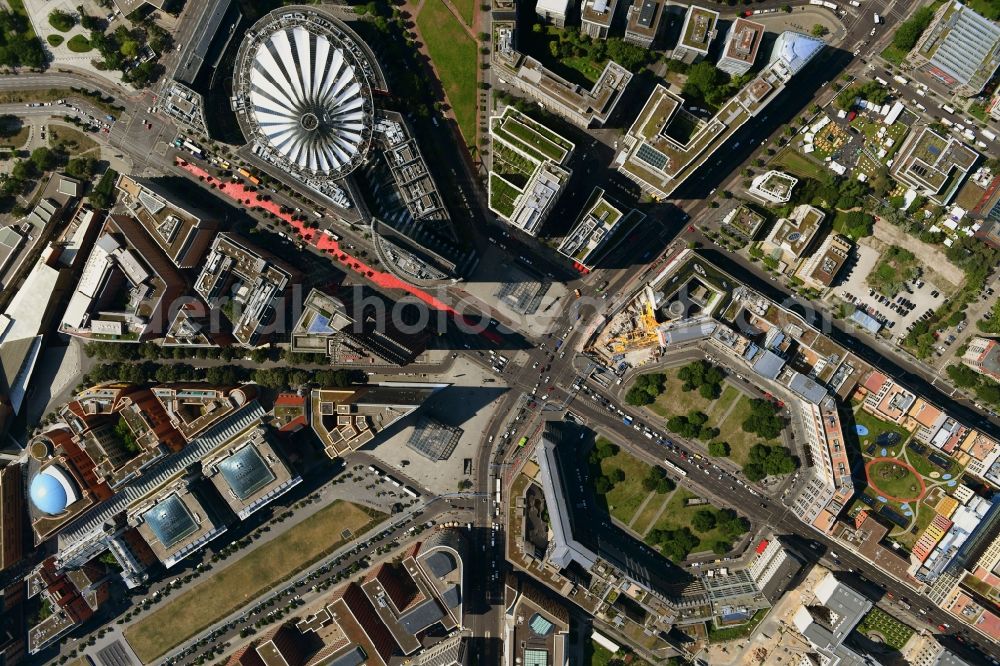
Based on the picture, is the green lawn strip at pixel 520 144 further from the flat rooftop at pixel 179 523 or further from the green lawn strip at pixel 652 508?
the flat rooftop at pixel 179 523

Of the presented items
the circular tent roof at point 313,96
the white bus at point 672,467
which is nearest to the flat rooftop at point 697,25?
the circular tent roof at point 313,96

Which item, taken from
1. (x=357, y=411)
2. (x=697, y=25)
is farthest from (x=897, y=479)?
(x=357, y=411)

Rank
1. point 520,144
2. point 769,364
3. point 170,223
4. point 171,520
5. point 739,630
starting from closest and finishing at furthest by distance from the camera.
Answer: point 769,364, point 520,144, point 170,223, point 171,520, point 739,630

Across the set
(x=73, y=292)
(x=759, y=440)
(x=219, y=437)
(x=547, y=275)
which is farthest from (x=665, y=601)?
(x=73, y=292)

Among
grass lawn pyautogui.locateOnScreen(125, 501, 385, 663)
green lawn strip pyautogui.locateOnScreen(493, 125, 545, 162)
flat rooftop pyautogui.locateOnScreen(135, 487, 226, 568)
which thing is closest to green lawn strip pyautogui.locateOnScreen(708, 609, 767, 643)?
grass lawn pyautogui.locateOnScreen(125, 501, 385, 663)

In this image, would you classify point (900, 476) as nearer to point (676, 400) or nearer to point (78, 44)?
point (676, 400)

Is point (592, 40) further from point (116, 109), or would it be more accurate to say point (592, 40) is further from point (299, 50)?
point (116, 109)

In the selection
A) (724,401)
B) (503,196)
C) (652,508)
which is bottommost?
(652,508)
